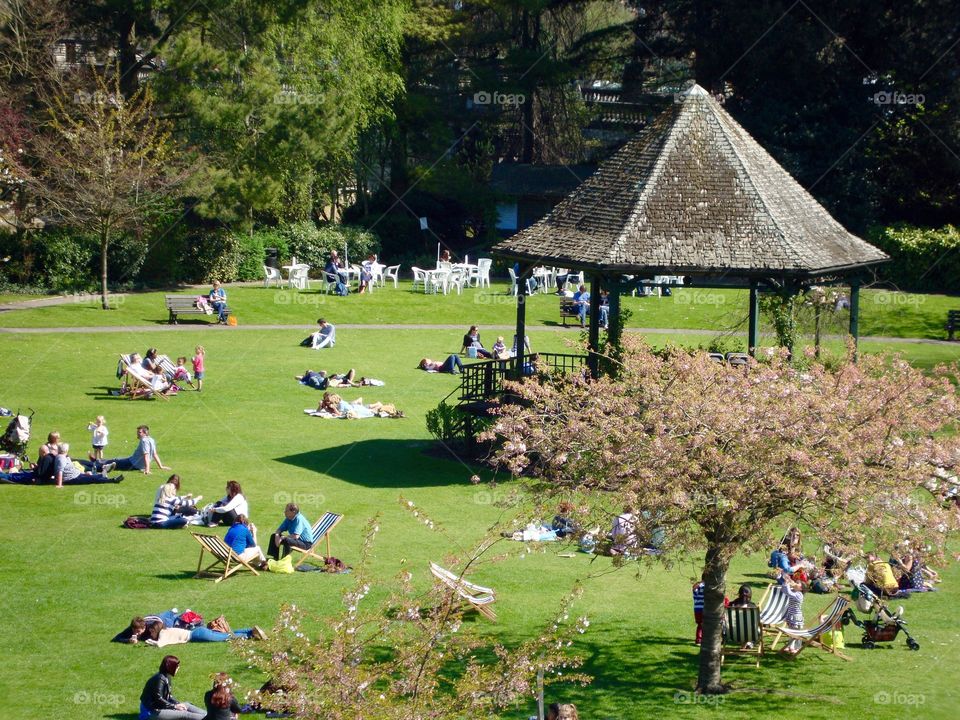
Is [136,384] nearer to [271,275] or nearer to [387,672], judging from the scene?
[271,275]

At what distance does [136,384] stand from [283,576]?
42.8ft

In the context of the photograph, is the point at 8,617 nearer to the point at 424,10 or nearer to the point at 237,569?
the point at 237,569

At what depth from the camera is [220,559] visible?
18.6 m

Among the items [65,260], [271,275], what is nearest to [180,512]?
[65,260]

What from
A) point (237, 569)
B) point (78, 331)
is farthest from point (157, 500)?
point (78, 331)

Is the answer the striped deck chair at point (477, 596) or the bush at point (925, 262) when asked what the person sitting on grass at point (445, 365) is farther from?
the bush at point (925, 262)

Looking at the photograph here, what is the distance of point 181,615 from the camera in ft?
53.9

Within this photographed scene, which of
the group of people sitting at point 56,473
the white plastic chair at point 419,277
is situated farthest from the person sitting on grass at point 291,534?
the white plastic chair at point 419,277

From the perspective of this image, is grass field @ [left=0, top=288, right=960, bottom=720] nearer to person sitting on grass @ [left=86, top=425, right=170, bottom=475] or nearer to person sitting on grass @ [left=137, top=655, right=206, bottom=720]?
person sitting on grass @ [left=86, top=425, right=170, bottom=475]

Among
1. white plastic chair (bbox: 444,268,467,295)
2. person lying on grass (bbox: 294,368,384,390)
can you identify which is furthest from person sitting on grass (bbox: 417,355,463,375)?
white plastic chair (bbox: 444,268,467,295)

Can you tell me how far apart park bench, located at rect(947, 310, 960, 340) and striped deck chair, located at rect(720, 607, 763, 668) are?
27598 millimetres

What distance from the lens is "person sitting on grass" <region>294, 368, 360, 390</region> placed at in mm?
32125

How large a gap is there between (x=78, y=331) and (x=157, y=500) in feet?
57.0

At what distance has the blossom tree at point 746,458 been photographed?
46.0 feet
